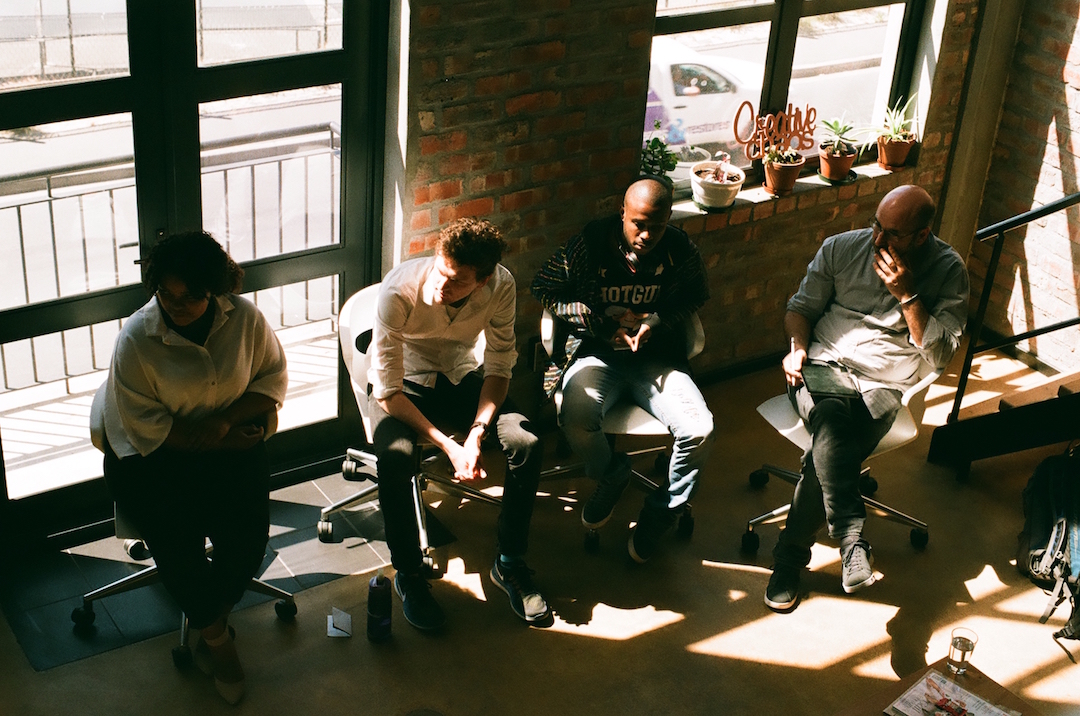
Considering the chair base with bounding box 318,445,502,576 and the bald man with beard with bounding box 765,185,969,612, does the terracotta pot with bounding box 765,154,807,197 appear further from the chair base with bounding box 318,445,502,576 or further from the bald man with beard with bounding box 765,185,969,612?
the chair base with bounding box 318,445,502,576

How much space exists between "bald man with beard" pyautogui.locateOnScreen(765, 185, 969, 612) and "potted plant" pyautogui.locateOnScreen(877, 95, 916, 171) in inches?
47.7

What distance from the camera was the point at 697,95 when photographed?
4.46 metres

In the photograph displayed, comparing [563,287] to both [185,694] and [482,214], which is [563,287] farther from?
[185,694]

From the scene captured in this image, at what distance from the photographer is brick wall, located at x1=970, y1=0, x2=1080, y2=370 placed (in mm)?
4762

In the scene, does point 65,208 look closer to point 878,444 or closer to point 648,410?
point 648,410

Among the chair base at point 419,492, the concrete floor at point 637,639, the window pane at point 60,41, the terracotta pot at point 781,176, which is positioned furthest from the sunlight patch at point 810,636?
the window pane at point 60,41

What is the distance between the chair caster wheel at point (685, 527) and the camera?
13.1 feet

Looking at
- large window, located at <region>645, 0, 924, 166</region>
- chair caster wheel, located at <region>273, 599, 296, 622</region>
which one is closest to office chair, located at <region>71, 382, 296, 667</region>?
chair caster wheel, located at <region>273, 599, 296, 622</region>

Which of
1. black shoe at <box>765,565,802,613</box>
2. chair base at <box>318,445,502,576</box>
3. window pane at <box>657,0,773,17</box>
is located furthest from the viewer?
window pane at <box>657,0,773,17</box>

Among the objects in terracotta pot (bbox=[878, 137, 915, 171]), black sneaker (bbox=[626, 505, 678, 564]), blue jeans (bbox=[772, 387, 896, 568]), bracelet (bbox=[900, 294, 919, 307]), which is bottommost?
black sneaker (bbox=[626, 505, 678, 564])

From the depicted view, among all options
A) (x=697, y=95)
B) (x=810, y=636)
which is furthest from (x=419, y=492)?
(x=697, y=95)

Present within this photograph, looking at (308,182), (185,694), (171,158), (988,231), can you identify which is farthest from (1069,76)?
(185,694)

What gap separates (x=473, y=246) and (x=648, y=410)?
0.90 metres

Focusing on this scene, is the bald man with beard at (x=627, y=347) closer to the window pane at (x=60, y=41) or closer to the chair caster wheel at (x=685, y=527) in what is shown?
the chair caster wheel at (x=685, y=527)
